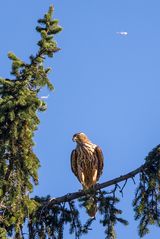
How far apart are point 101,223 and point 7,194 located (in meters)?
1.53

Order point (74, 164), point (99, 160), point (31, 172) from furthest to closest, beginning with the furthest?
point (74, 164) → point (99, 160) → point (31, 172)

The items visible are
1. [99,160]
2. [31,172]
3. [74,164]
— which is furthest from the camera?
[74,164]

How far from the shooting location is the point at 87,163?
12617mm

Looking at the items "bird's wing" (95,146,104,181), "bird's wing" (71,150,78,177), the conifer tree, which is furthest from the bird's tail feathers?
"bird's wing" (71,150,78,177)

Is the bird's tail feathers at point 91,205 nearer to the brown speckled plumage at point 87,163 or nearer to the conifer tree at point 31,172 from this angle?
the conifer tree at point 31,172

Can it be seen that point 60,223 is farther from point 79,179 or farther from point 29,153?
point 79,179

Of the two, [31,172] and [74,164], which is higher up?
[74,164]

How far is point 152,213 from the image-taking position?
28.9 ft

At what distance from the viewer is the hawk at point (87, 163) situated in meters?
12.5

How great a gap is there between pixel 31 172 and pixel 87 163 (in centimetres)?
417

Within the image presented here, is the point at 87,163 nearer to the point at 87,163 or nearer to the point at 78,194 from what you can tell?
the point at 87,163

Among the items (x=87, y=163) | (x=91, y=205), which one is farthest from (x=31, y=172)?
(x=87, y=163)

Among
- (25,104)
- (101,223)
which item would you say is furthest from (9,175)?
(101,223)

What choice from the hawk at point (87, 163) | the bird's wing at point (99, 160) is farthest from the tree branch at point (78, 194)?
the bird's wing at point (99, 160)
